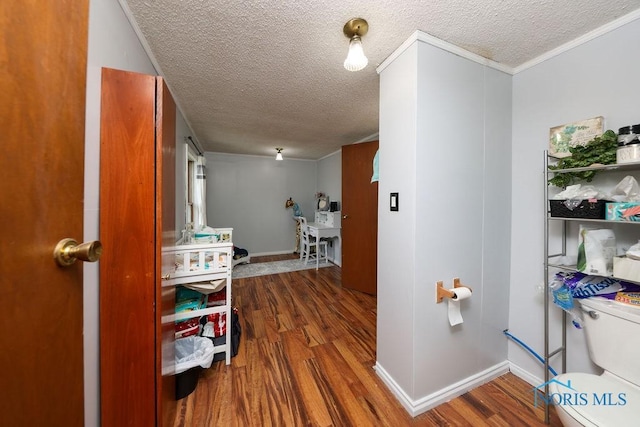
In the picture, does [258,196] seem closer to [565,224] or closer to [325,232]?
[325,232]

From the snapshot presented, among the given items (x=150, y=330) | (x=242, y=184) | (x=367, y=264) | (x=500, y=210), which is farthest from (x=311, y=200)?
(x=150, y=330)

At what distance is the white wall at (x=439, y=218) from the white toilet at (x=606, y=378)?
46 cm

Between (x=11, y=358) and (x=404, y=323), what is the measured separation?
1528mm

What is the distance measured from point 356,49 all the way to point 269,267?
3.74 meters

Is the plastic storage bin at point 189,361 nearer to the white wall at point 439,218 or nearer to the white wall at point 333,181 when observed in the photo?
the white wall at point 439,218

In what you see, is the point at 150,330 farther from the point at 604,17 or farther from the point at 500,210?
the point at 604,17

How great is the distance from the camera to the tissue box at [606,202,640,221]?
3.22 ft

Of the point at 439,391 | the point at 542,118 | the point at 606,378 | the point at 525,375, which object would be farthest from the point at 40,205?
the point at 525,375

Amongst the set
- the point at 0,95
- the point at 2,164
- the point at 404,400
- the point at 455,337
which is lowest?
the point at 404,400

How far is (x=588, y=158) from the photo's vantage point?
1.15 metres

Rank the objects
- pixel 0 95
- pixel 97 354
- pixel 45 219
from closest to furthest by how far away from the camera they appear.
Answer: pixel 0 95 < pixel 45 219 < pixel 97 354

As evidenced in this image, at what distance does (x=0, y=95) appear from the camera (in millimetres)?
388

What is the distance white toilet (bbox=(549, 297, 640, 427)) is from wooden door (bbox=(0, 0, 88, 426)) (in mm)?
1749

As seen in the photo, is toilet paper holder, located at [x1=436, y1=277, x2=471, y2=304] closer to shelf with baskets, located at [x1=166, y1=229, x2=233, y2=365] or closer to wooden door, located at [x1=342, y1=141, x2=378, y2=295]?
shelf with baskets, located at [x1=166, y1=229, x2=233, y2=365]
